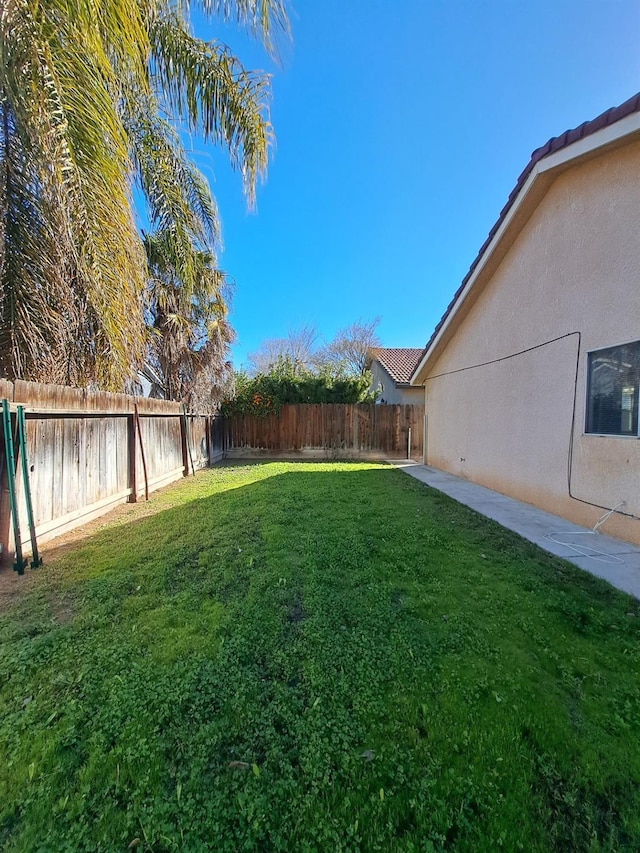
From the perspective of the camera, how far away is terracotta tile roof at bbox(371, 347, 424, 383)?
15.9m

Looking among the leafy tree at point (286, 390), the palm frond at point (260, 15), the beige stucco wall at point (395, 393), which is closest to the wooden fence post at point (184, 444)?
the leafy tree at point (286, 390)

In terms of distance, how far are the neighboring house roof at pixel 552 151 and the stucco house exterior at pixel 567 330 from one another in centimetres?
2

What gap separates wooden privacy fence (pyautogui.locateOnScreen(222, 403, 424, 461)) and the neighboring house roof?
18.8 feet

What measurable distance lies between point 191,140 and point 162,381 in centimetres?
578

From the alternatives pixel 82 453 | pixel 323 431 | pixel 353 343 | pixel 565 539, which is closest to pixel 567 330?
pixel 565 539

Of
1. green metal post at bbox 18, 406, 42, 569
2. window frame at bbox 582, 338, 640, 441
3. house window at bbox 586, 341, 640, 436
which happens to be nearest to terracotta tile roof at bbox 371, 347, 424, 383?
window frame at bbox 582, 338, 640, 441

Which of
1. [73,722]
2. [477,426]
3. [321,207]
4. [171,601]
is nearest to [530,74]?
[321,207]

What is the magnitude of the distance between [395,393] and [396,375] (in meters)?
0.87

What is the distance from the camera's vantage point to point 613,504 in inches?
174

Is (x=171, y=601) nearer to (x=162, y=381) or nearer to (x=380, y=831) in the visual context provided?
(x=380, y=831)

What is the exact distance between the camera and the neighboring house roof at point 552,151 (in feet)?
12.8

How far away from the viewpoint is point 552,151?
4910 mm

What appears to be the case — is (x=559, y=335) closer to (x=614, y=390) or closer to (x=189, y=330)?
(x=614, y=390)

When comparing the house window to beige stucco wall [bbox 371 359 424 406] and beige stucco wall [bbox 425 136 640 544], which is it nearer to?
beige stucco wall [bbox 425 136 640 544]
